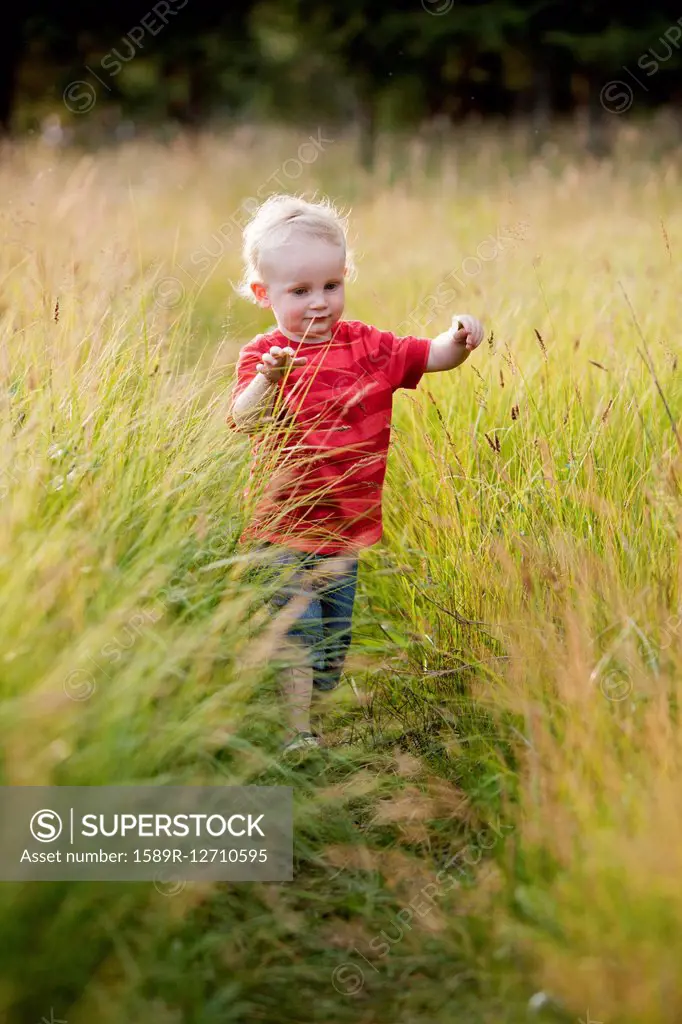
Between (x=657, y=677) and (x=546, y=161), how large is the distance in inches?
387

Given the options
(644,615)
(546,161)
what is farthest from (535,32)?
(644,615)

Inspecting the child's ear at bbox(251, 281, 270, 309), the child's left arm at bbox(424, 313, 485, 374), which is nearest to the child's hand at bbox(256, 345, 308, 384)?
the child's ear at bbox(251, 281, 270, 309)

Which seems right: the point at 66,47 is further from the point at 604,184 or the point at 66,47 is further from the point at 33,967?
the point at 33,967

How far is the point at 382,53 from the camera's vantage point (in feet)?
42.3

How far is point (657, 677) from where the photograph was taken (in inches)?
87.1

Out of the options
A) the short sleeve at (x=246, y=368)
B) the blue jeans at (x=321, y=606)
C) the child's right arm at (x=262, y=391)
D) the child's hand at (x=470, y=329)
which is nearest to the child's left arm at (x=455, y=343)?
the child's hand at (x=470, y=329)

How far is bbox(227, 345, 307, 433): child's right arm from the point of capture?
2736mm

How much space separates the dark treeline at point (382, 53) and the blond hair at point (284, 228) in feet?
22.3

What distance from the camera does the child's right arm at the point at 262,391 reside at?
2.74 meters

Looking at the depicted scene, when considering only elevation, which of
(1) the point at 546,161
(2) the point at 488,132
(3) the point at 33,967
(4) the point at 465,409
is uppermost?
(2) the point at 488,132

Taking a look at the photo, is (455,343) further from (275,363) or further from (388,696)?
(388,696)

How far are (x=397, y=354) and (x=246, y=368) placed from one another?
445 millimetres

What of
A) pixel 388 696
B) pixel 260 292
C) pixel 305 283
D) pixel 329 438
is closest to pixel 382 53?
pixel 260 292

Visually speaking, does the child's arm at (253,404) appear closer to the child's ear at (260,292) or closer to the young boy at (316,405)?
the young boy at (316,405)
